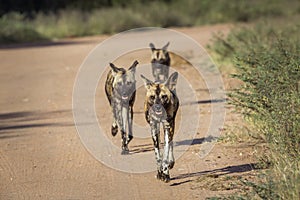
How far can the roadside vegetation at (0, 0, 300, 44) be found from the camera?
1425 inches

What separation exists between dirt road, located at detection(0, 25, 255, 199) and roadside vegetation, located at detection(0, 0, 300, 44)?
18.2 m

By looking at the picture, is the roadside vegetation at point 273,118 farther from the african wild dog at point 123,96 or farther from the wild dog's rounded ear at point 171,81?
the african wild dog at point 123,96

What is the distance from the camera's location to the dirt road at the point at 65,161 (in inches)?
349

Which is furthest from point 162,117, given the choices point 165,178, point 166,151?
point 165,178

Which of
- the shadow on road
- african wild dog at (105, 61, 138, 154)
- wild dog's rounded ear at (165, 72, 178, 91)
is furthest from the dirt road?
wild dog's rounded ear at (165, 72, 178, 91)

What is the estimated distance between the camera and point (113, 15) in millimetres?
39688

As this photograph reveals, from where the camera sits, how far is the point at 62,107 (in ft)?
50.3

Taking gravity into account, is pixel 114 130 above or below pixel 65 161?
above

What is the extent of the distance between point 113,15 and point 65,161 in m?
29.6

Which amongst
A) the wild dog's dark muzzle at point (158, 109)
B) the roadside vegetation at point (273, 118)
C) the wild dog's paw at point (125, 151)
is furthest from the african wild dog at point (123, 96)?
the wild dog's dark muzzle at point (158, 109)

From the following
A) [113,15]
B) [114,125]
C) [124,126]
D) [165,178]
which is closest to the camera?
[165,178]

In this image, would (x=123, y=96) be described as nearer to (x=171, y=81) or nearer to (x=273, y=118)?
(x=171, y=81)

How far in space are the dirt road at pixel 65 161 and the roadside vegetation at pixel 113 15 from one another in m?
18.2

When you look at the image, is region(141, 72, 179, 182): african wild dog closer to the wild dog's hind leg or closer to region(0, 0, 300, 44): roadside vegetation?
the wild dog's hind leg
